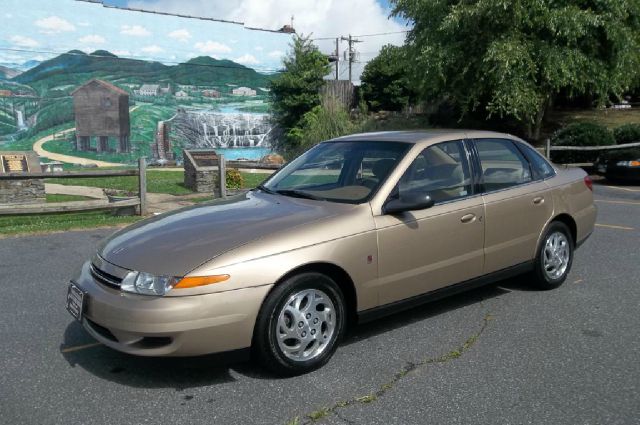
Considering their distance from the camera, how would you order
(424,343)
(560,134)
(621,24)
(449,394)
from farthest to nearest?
1. (621,24)
2. (560,134)
3. (424,343)
4. (449,394)

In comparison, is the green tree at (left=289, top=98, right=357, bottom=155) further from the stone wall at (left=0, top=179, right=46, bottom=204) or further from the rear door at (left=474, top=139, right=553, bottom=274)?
the rear door at (left=474, top=139, right=553, bottom=274)

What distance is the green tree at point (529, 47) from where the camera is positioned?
20.0m

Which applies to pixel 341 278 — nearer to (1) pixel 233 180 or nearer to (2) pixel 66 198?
(1) pixel 233 180

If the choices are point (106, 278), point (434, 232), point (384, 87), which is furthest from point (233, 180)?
point (384, 87)

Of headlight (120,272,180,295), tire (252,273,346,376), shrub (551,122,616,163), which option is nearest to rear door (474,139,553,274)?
tire (252,273,346,376)

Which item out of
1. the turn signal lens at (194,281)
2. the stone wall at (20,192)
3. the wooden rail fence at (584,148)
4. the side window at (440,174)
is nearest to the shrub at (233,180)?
the stone wall at (20,192)

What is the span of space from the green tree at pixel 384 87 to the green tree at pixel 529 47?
46.6ft

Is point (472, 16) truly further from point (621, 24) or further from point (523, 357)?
point (523, 357)

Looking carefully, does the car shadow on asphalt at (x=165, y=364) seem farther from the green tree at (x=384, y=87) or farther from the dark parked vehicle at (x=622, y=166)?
the green tree at (x=384, y=87)

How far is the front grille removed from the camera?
3.53m

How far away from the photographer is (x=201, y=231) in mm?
3834

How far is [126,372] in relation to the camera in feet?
12.4

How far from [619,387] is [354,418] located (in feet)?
5.40

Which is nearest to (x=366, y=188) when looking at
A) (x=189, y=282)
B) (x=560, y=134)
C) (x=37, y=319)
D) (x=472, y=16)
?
(x=189, y=282)
